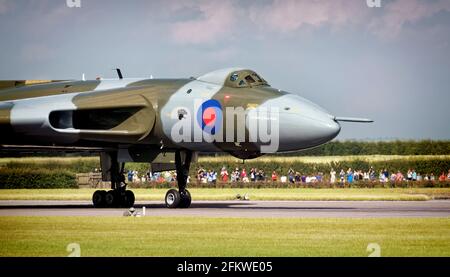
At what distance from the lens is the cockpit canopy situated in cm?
2838

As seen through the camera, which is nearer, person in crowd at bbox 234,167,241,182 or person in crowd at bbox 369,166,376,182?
person in crowd at bbox 369,166,376,182

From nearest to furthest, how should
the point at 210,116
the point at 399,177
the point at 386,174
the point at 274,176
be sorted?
the point at 210,116 → the point at 399,177 → the point at 386,174 → the point at 274,176

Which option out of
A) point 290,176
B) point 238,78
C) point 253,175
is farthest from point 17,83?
point 290,176

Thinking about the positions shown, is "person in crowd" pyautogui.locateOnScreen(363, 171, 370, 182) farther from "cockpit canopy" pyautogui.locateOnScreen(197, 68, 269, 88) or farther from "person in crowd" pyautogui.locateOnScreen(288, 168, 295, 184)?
"cockpit canopy" pyautogui.locateOnScreen(197, 68, 269, 88)

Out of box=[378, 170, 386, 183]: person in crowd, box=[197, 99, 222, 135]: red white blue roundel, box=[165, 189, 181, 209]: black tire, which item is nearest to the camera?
box=[197, 99, 222, 135]: red white blue roundel

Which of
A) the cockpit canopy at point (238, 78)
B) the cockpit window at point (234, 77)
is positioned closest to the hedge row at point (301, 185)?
the cockpit canopy at point (238, 78)

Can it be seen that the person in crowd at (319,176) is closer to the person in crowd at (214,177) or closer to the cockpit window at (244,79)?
the person in crowd at (214,177)

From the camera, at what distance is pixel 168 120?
94.9 ft

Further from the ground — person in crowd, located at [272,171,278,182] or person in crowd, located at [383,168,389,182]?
person in crowd, located at [383,168,389,182]

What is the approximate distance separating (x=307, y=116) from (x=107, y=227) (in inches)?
302

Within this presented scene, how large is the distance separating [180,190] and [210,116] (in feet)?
10.7

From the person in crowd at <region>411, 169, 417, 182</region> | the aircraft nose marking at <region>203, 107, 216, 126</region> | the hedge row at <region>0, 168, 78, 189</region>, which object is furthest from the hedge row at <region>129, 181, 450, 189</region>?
the aircraft nose marking at <region>203, 107, 216, 126</region>

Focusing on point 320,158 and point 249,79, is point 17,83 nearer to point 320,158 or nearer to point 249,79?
point 249,79

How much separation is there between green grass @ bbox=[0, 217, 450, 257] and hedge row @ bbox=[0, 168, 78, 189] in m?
18.1
